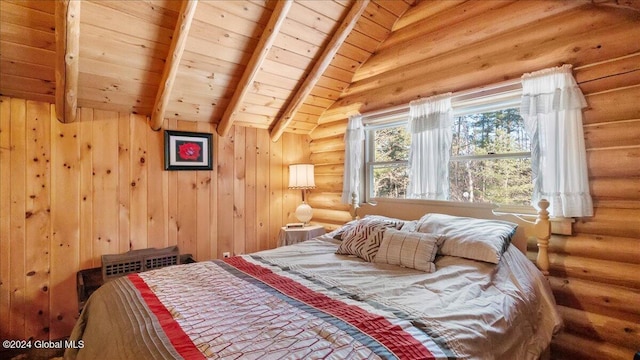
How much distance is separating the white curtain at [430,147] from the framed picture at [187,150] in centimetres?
220

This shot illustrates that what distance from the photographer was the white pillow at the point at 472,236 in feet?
5.98

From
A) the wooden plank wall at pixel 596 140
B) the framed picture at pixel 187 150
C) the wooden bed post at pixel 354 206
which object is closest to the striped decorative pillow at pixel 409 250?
the wooden plank wall at pixel 596 140

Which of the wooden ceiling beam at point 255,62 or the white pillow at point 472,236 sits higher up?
the wooden ceiling beam at point 255,62

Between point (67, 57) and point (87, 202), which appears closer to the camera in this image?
point (67, 57)

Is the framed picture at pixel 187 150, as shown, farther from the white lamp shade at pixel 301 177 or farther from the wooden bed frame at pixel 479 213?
the wooden bed frame at pixel 479 213

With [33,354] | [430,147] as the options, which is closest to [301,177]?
[430,147]

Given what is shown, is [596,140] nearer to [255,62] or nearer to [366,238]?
[366,238]

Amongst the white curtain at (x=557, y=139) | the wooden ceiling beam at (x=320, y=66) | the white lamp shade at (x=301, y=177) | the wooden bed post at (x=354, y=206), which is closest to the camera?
the white curtain at (x=557, y=139)

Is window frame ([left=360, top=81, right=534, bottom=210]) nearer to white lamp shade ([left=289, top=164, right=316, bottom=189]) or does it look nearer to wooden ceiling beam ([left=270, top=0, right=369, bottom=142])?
wooden ceiling beam ([left=270, top=0, right=369, bottom=142])

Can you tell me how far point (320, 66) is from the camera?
10.4 ft

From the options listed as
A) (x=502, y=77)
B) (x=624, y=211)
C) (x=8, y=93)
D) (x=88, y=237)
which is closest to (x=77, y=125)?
(x=8, y=93)

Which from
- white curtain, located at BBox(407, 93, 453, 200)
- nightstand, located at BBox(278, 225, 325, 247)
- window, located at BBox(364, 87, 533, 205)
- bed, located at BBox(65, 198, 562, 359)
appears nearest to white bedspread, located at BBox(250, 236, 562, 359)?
bed, located at BBox(65, 198, 562, 359)

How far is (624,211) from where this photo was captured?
5.98 ft

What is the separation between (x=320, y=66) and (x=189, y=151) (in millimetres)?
1679
